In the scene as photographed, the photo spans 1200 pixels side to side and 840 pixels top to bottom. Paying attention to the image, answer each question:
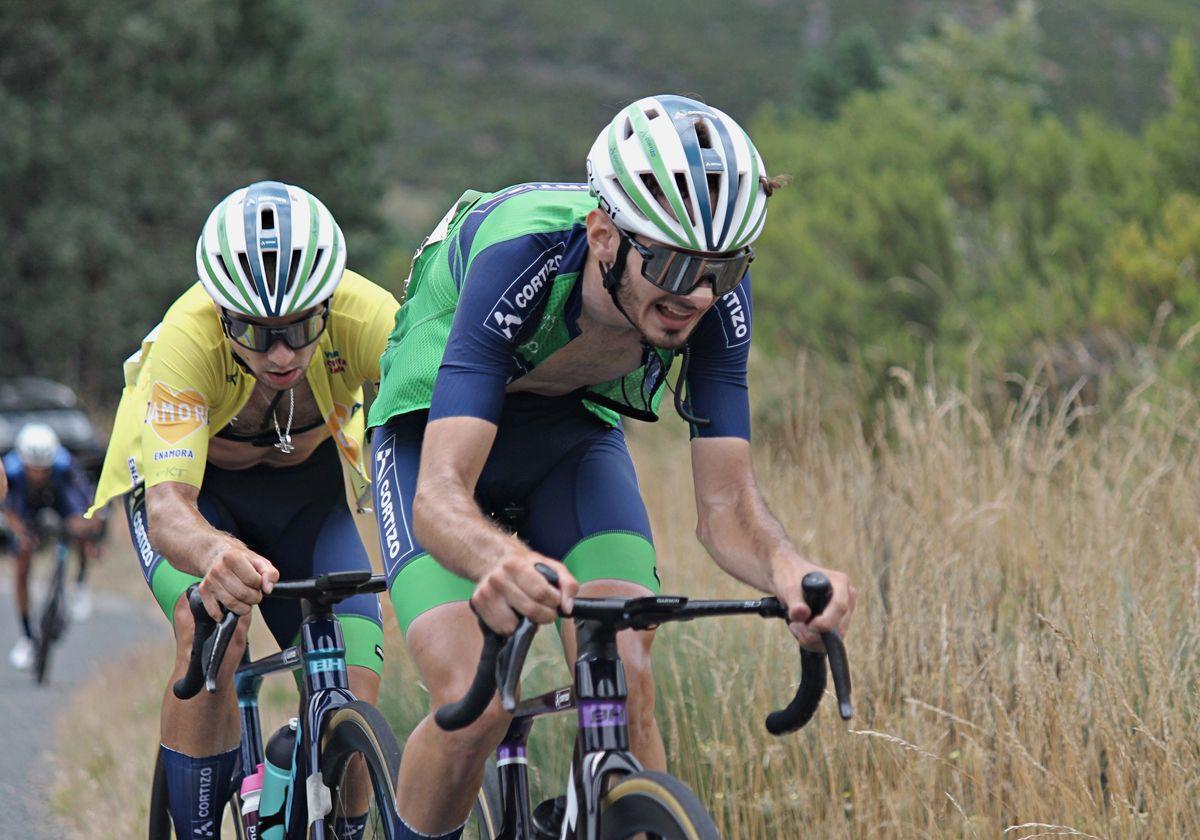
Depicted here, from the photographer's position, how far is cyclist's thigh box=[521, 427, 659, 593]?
3752 mm

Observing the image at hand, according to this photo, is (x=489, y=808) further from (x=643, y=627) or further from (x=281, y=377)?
(x=281, y=377)

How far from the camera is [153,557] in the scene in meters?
4.97

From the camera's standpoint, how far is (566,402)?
401 cm

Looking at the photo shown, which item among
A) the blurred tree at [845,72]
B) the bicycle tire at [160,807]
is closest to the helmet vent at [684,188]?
the bicycle tire at [160,807]

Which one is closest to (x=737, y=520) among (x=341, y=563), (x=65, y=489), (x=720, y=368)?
(x=720, y=368)

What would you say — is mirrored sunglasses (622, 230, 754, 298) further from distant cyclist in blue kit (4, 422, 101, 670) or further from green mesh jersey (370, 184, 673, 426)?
distant cyclist in blue kit (4, 422, 101, 670)

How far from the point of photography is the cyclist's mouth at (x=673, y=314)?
326 cm

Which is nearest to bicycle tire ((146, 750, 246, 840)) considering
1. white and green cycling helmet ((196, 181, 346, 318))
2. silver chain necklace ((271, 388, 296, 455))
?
silver chain necklace ((271, 388, 296, 455))

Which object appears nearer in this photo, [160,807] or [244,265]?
[244,265]

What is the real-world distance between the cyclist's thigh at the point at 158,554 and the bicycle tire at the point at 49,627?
8120 mm

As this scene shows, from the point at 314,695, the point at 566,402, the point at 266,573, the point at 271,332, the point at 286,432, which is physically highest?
the point at 271,332

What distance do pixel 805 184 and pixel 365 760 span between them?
1664 cm

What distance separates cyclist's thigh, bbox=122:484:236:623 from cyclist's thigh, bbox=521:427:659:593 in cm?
133

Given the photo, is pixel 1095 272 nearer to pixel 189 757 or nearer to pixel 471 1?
pixel 189 757
